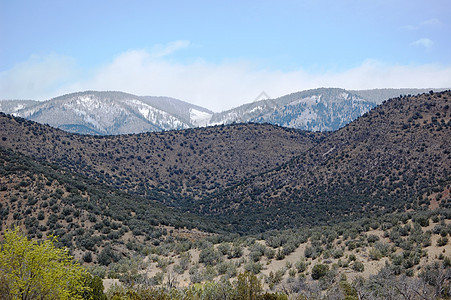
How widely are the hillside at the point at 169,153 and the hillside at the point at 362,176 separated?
13934 mm

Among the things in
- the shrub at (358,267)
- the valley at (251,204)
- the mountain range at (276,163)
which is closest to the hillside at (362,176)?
the mountain range at (276,163)

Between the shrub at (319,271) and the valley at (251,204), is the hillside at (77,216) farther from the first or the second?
the shrub at (319,271)

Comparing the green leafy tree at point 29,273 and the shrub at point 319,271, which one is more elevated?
the green leafy tree at point 29,273

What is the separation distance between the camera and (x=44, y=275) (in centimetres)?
1428

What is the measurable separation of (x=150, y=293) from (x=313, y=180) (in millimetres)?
52089

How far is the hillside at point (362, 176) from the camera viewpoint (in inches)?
2131

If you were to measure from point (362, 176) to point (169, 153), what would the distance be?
5135cm

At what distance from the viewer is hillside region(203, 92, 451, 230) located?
54125mm

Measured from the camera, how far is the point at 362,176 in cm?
6188

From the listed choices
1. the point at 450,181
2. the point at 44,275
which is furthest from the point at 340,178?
the point at 44,275

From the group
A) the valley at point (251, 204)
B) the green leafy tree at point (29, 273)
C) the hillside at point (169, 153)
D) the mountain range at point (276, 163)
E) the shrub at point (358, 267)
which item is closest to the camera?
the green leafy tree at point (29, 273)

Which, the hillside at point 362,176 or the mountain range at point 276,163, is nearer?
the hillside at point 362,176

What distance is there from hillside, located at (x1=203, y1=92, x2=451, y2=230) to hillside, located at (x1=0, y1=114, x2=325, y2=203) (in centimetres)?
1393

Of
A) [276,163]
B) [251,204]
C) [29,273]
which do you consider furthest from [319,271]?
[276,163]
